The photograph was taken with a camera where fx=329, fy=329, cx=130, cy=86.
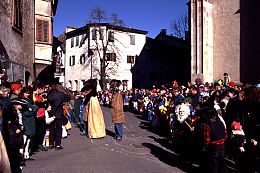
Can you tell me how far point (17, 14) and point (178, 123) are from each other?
11.1m

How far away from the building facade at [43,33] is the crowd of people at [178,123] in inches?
297

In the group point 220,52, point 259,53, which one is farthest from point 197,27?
point 259,53

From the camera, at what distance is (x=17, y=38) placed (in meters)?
17.8

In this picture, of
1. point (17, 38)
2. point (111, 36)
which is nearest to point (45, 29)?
point (17, 38)

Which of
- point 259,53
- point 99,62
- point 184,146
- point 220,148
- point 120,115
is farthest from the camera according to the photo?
point 99,62

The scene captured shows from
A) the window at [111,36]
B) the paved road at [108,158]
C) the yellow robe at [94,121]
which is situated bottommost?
the paved road at [108,158]

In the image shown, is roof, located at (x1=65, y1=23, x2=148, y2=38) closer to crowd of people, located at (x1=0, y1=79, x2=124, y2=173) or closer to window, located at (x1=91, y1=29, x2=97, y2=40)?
window, located at (x1=91, y1=29, x2=97, y2=40)

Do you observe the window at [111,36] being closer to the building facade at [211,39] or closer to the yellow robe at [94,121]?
the building facade at [211,39]

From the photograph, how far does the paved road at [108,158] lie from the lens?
316 inches

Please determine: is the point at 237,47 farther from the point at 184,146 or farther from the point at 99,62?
the point at 99,62

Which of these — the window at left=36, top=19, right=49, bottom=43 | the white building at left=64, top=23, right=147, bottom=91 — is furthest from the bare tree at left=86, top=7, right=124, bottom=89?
the window at left=36, top=19, right=49, bottom=43

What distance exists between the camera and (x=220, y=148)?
6.95m

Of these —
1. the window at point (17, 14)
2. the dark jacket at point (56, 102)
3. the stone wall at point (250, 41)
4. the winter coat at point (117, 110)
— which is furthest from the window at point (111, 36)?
the dark jacket at point (56, 102)

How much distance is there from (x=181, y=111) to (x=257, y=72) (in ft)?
44.6
